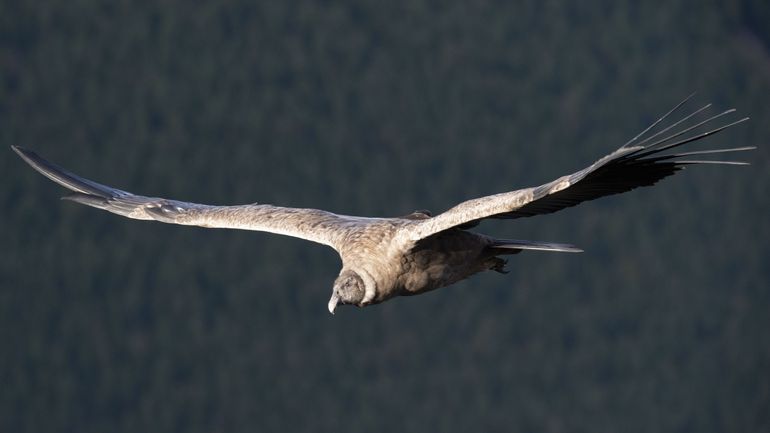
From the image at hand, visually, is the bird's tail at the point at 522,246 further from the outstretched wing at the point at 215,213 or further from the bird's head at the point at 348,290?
the outstretched wing at the point at 215,213

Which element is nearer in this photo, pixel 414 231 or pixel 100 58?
pixel 414 231

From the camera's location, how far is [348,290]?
1053cm

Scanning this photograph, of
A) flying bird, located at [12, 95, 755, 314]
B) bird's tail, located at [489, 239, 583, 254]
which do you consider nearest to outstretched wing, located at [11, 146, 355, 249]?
flying bird, located at [12, 95, 755, 314]

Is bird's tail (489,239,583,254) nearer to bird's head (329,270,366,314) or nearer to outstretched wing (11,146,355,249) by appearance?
bird's head (329,270,366,314)

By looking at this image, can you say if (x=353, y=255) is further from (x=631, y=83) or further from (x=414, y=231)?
(x=631, y=83)

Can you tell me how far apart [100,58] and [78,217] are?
3438 mm

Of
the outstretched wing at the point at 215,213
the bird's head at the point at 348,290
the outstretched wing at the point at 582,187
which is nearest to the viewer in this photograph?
the outstretched wing at the point at 582,187

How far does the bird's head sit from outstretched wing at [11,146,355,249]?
0.69 metres

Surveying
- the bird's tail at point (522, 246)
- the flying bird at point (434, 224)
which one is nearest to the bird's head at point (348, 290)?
the flying bird at point (434, 224)

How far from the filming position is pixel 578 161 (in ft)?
110

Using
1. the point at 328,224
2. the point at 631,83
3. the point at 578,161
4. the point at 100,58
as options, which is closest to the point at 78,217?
the point at 100,58

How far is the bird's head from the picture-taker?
1052 centimetres

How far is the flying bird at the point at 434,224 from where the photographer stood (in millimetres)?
8891

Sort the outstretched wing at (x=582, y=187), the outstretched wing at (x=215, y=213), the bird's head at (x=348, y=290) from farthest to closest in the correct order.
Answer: the outstretched wing at (x=215, y=213), the bird's head at (x=348, y=290), the outstretched wing at (x=582, y=187)
